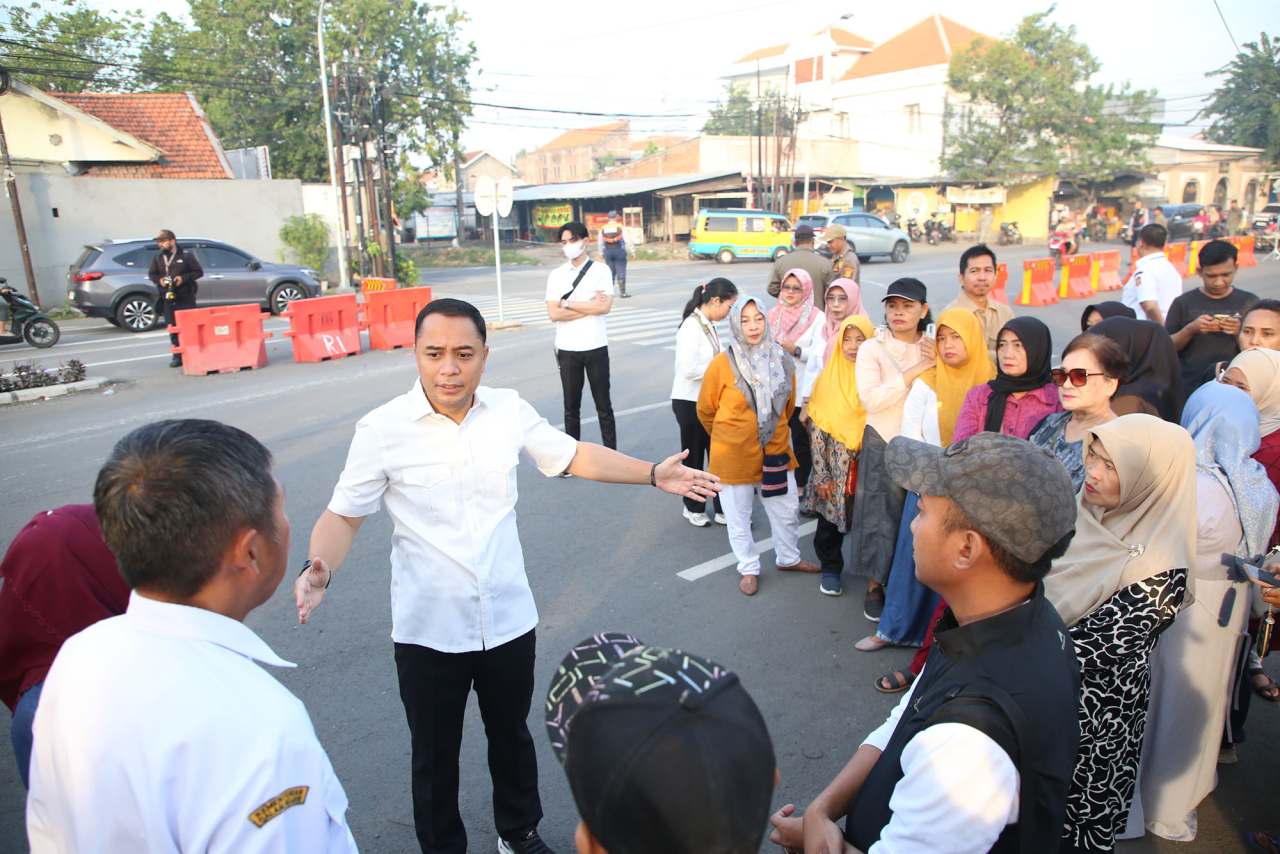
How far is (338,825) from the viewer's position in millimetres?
1305

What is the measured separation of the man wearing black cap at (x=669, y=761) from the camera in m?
0.98

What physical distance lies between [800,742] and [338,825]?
2.52 m

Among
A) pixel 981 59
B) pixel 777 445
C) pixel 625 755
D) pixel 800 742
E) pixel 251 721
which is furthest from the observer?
pixel 981 59

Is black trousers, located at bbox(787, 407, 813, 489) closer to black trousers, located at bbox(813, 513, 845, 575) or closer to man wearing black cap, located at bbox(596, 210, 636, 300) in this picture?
black trousers, located at bbox(813, 513, 845, 575)

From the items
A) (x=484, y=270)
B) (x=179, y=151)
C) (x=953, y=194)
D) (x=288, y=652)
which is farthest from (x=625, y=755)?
(x=953, y=194)

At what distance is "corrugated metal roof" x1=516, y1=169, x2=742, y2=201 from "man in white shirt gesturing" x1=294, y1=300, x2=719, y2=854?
35.8 m

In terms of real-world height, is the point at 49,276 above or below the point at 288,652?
above

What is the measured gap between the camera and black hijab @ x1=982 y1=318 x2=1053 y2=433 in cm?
363

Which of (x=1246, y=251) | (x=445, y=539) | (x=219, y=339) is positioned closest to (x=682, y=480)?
(x=445, y=539)

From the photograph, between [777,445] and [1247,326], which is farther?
[777,445]

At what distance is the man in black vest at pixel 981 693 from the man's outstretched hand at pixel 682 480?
95cm

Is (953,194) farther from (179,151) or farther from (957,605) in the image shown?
(957,605)

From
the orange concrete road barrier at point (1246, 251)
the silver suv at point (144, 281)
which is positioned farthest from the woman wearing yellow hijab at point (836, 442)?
the orange concrete road barrier at point (1246, 251)

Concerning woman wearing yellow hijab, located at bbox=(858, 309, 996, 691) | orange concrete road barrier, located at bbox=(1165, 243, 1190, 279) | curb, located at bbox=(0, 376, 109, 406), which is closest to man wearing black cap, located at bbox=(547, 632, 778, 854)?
woman wearing yellow hijab, located at bbox=(858, 309, 996, 691)
